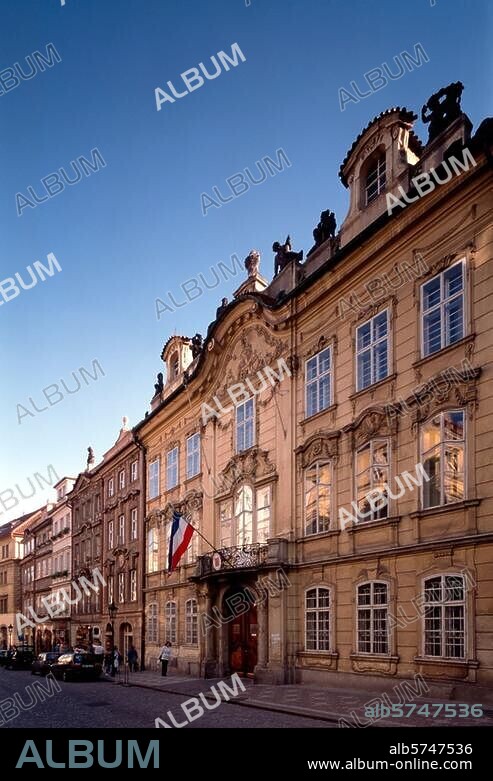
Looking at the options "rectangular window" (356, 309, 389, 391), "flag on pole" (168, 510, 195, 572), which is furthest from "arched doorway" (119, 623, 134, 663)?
"rectangular window" (356, 309, 389, 391)

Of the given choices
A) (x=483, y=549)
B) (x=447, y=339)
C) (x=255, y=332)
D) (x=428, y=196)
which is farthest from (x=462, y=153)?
(x=255, y=332)

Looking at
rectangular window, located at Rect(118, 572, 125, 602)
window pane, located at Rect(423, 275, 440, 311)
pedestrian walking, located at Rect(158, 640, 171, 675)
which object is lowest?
pedestrian walking, located at Rect(158, 640, 171, 675)

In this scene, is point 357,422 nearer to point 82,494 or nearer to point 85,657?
point 85,657

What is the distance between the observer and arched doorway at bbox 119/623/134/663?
4322 cm

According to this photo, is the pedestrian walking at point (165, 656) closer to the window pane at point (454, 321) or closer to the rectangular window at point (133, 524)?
the rectangular window at point (133, 524)

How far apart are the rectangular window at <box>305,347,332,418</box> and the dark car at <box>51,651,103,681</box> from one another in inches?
697

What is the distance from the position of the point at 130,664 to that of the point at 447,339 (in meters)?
26.4

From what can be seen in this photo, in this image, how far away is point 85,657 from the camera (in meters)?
36.0

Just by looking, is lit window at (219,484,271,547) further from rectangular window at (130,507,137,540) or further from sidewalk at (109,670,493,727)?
rectangular window at (130,507,137,540)

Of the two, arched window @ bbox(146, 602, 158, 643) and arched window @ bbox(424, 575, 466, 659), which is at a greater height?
arched window @ bbox(424, 575, 466, 659)

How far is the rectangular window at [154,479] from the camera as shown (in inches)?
1612

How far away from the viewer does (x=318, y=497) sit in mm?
24781

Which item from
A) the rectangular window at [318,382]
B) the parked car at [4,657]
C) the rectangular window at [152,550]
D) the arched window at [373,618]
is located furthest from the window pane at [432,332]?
the parked car at [4,657]
